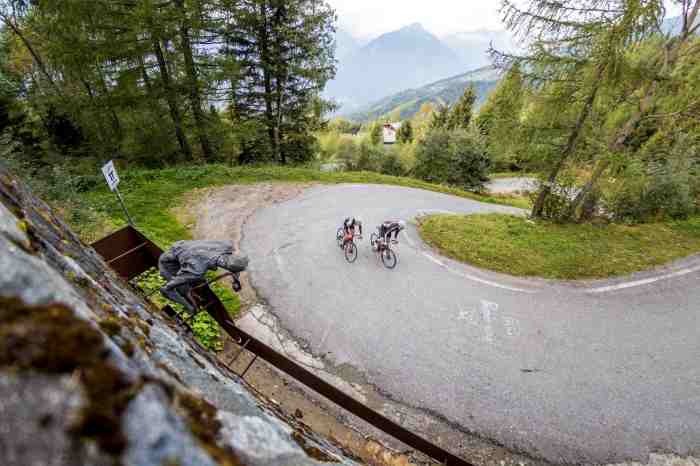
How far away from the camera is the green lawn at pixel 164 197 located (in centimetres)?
618

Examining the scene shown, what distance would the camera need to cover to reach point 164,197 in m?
11.1

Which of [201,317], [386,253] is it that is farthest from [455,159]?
[201,317]

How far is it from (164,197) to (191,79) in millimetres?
4811

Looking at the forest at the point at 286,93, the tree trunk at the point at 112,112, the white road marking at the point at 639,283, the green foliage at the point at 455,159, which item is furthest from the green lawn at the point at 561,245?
the green foliage at the point at 455,159

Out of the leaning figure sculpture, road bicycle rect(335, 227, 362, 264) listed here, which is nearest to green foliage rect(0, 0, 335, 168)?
road bicycle rect(335, 227, 362, 264)

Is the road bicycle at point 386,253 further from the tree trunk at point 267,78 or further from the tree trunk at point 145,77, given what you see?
the tree trunk at point 267,78

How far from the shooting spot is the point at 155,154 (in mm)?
13328

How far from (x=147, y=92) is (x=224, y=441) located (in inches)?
563

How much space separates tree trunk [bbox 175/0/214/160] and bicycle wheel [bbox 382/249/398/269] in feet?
33.6

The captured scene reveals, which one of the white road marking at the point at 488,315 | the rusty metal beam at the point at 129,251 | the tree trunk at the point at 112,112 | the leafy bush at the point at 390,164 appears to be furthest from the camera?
the leafy bush at the point at 390,164

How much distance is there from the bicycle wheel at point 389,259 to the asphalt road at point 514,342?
0.86 feet

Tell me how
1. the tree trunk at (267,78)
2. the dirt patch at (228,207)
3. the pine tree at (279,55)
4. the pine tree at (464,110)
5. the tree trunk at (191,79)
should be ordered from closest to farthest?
1. the dirt patch at (228,207)
2. the tree trunk at (191,79)
3. the pine tree at (279,55)
4. the tree trunk at (267,78)
5. the pine tree at (464,110)

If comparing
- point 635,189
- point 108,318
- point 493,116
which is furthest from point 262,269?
point 635,189

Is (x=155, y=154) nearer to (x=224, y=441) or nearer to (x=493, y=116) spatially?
(x=493, y=116)
